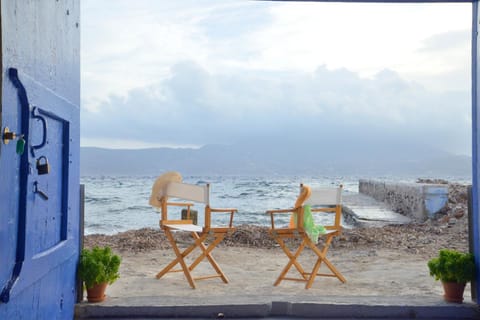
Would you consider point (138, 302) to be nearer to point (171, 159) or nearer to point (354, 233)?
point (354, 233)

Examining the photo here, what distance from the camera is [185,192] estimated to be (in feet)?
18.3

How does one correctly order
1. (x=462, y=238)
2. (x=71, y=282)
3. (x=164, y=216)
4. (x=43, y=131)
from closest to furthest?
(x=43, y=131) < (x=71, y=282) < (x=164, y=216) < (x=462, y=238)

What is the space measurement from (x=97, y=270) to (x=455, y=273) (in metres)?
2.68

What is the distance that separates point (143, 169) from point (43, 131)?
61.3m

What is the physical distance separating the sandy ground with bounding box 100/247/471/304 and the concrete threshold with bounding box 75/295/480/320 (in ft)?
0.50

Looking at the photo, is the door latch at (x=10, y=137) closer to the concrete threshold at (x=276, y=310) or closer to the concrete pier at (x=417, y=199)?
the concrete threshold at (x=276, y=310)

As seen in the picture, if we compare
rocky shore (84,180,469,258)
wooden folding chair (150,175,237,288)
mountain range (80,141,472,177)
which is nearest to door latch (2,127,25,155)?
wooden folding chair (150,175,237,288)

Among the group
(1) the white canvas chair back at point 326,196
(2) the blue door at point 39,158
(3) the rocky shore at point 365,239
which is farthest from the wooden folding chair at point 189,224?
(3) the rocky shore at point 365,239

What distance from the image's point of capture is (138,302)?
14.2ft

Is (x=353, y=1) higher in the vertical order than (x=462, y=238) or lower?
higher

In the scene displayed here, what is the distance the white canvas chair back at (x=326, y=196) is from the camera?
5400mm

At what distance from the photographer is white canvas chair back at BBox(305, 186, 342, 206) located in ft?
17.7

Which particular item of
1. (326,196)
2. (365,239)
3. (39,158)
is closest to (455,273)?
(326,196)

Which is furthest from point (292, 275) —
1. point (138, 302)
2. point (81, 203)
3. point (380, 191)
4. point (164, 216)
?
point (380, 191)
